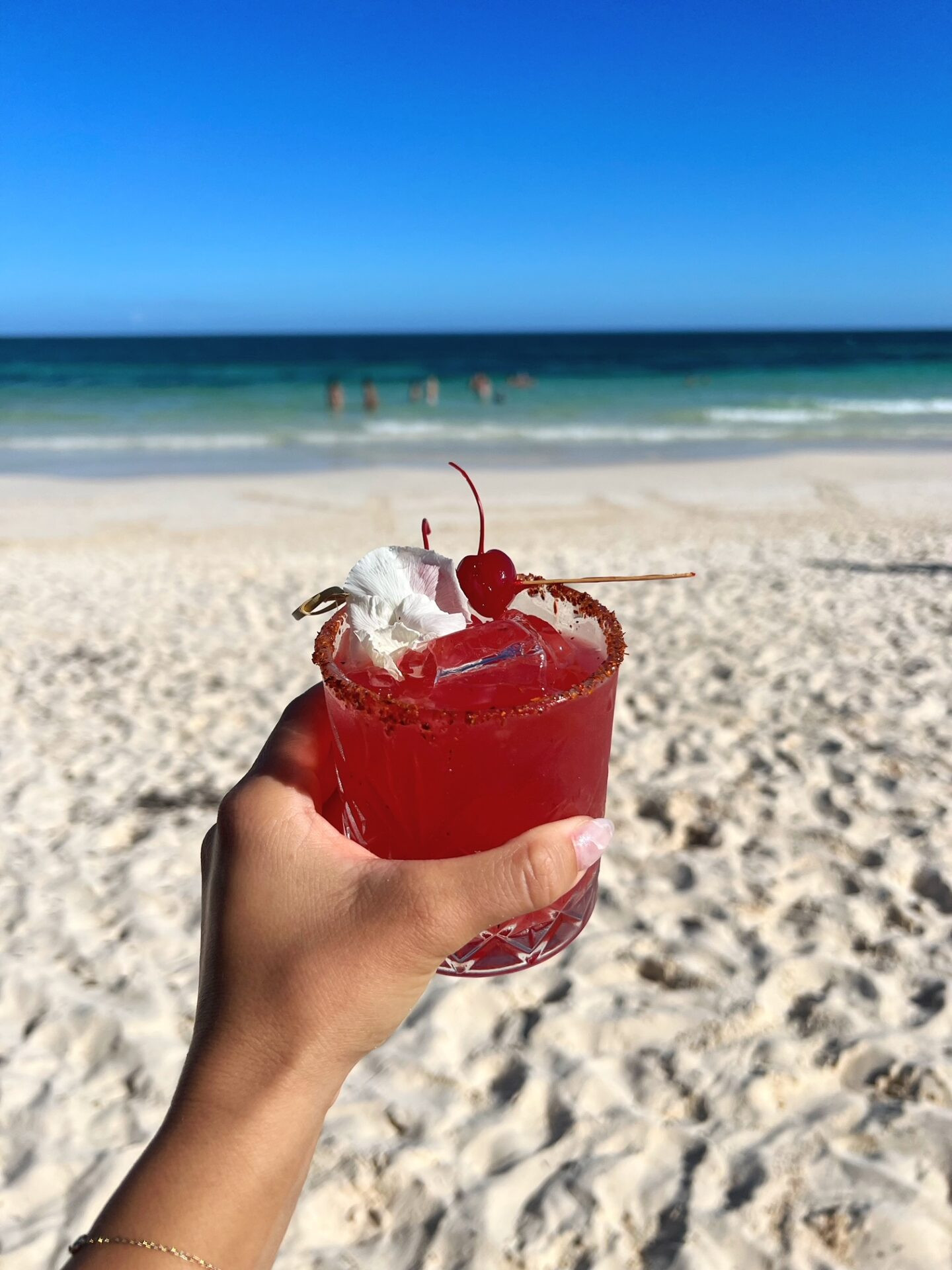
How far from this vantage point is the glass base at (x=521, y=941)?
5.50 ft

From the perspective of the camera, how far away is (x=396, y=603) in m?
1.40

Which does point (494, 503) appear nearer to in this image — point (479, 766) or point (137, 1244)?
point (479, 766)

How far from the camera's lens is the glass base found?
1676mm

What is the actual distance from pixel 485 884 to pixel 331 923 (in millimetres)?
254

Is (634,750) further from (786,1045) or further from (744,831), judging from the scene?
(786,1045)

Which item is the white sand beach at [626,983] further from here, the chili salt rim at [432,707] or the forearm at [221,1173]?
the chili salt rim at [432,707]

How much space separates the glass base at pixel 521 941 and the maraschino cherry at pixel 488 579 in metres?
0.55

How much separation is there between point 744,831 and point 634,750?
88 cm

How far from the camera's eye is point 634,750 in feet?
14.8


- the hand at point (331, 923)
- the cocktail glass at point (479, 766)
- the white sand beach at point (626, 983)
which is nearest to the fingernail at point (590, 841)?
the hand at point (331, 923)

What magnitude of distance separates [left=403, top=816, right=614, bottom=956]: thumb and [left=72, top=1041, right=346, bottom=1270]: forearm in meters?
0.31

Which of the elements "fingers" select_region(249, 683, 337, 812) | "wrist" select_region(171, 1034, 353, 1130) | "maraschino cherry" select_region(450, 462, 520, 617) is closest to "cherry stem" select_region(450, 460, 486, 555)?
"maraschino cherry" select_region(450, 462, 520, 617)

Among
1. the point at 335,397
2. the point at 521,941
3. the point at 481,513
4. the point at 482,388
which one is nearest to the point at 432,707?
the point at 481,513

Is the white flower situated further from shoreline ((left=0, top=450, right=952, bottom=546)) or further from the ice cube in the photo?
shoreline ((left=0, top=450, right=952, bottom=546))
